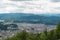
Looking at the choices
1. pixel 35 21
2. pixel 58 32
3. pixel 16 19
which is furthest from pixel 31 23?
pixel 58 32

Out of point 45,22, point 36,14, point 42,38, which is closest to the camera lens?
point 42,38

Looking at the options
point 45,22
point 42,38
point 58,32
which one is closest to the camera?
point 42,38

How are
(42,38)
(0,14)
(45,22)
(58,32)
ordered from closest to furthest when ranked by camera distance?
1. (42,38)
2. (58,32)
3. (45,22)
4. (0,14)

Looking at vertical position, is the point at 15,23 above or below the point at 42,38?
below

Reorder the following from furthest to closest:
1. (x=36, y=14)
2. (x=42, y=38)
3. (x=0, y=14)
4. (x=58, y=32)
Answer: (x=36, y=14)
(x=0, y=14)
(x=58, y=32)
(x=42, y=38)

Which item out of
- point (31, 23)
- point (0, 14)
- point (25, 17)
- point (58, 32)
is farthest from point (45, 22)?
point (58, 32)

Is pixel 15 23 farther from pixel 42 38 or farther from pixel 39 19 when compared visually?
pixel 42 38

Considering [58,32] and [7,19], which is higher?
[58,32]

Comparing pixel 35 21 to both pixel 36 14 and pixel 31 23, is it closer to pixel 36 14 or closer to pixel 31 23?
pixel 31 23

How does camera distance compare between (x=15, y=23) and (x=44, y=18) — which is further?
(x=15, y=23)
